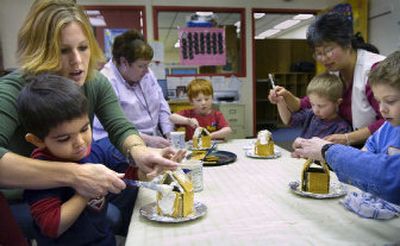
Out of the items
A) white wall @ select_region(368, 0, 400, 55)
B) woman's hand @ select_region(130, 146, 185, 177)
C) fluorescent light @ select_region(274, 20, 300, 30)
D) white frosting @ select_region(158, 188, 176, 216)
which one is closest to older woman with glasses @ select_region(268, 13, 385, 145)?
woman's hand @ select_region(130, 146, 185, 177)

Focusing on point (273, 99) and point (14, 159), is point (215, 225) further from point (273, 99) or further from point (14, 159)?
point (273, 99)

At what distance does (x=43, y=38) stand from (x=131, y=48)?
944 millimetres

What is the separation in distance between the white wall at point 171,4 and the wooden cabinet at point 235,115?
391 mm

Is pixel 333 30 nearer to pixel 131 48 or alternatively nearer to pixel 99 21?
pixel 131 48

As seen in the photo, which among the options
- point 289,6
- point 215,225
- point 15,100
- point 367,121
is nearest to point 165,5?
point 289,6

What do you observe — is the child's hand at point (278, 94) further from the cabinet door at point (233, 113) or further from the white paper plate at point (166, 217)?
the cabinet door at point (233, 113)

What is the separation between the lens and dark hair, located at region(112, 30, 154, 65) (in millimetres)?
2027

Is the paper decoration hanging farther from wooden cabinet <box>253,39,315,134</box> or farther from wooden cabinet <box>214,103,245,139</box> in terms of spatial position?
→ wooden cabinet <box>253,39,315,134</box>

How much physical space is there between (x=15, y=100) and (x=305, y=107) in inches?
66.0

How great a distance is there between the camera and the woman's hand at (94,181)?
34.8 inches

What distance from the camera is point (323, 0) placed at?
4.91 m

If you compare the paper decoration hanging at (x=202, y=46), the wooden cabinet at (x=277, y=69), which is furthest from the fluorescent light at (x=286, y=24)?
the paper decoration hanging at (x=202, y=46)

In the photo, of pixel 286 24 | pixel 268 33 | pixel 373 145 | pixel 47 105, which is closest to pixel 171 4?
pixel 373 145

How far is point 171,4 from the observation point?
4520mm
